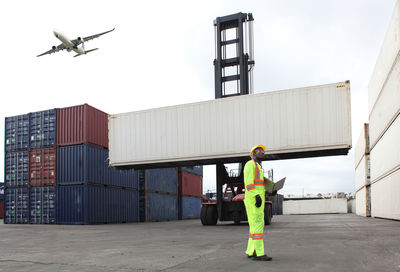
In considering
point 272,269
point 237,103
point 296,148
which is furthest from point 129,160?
point 272,269

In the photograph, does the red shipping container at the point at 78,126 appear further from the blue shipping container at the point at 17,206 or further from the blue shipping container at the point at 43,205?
the blue shipping container at the point at 17,206

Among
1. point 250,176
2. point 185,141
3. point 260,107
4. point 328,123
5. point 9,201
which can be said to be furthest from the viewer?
point 9,201

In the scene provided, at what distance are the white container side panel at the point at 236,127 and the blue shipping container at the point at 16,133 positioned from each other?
19.7 ft

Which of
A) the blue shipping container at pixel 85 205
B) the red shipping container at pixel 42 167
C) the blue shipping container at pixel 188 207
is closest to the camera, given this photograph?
the blue shipping container at pixel 85 205

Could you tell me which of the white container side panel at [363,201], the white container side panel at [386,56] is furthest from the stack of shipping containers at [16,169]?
the white container side panel at [363,201]

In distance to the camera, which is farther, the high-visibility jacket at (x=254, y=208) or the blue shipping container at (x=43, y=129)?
the blue shipping container at (x=43, y=129)

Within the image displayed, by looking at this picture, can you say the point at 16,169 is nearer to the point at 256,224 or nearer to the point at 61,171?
the point at 61,171

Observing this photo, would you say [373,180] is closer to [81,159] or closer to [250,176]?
[81,159]

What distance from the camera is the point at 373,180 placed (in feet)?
73.2

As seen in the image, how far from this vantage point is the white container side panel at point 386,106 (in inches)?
575

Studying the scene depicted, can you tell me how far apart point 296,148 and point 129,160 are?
7621 millimetres

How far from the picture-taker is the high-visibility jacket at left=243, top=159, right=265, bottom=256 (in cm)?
516

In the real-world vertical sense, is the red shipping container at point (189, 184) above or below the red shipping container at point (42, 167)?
below

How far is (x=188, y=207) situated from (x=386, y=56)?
20.3 metres
